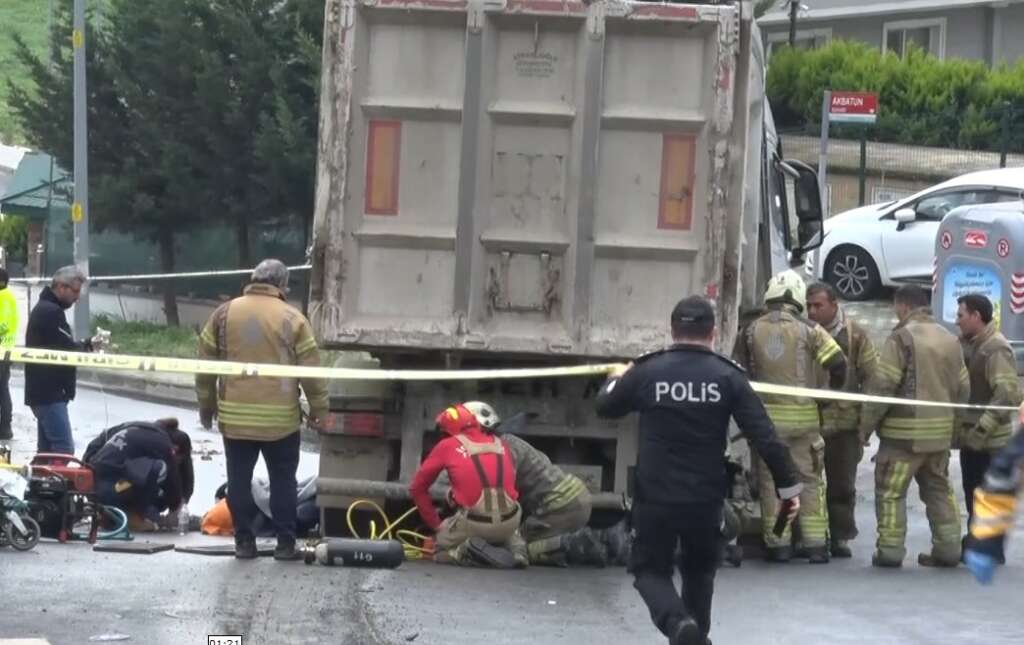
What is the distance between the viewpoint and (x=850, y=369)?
11.3 metres

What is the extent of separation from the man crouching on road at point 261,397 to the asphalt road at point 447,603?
0.30 metres

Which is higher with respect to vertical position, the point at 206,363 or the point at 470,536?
the point at 206,363

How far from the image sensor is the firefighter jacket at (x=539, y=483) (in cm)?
1021

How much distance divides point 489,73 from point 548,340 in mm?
1425

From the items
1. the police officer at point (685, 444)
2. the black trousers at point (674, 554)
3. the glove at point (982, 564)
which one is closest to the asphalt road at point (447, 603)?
the black trousers at point (674, 554)

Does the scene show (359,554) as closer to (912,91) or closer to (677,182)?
(677,182)

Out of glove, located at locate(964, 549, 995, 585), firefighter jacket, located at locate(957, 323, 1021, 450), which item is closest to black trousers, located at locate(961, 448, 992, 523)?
firefighter jacket, located at locate(957, 323, 1021, 450)

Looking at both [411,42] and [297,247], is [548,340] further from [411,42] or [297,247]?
[297,247]

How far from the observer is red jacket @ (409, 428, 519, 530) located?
989cm

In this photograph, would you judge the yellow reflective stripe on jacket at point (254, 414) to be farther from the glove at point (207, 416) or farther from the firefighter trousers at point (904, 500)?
the firefighter trousers at point (904, 500)

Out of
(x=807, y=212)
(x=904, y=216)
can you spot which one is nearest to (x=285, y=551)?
(x=807, y=212)

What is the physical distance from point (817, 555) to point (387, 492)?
2.53 meters

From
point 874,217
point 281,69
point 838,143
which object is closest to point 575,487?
point 874,217

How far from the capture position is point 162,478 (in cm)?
1141
